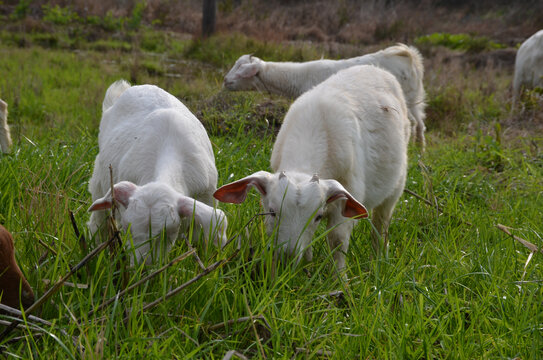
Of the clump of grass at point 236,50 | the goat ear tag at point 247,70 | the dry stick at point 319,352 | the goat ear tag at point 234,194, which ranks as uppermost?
the goat ear tag at point 234,194

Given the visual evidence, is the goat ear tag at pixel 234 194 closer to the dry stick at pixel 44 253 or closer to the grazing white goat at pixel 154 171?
the grazing white goat at pixel 154 171

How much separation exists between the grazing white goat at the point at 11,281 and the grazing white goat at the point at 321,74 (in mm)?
6466

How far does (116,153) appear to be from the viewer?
3.46m

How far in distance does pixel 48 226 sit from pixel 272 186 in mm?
1141

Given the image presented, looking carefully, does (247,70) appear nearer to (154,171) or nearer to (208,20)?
(154,171)

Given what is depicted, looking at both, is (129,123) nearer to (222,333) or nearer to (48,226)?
(48,226)

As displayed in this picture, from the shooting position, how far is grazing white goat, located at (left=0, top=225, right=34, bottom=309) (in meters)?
2.02

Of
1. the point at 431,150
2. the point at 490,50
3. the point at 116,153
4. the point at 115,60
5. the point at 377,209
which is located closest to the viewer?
the point at 116,153

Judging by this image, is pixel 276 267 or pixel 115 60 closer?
pixel 276 267

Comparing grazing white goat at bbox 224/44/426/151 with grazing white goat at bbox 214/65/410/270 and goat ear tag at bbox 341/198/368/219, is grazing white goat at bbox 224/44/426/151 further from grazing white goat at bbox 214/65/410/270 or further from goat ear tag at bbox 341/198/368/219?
goat ear tag at bbox 341/198/368/219

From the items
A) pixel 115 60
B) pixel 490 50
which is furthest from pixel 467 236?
pixel 490 50

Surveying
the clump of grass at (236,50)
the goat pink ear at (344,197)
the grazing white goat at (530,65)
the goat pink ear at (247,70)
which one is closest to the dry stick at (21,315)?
the goat pink ear at (344,197)

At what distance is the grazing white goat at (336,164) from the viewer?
278 cm

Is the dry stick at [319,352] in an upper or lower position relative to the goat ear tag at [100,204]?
lower
